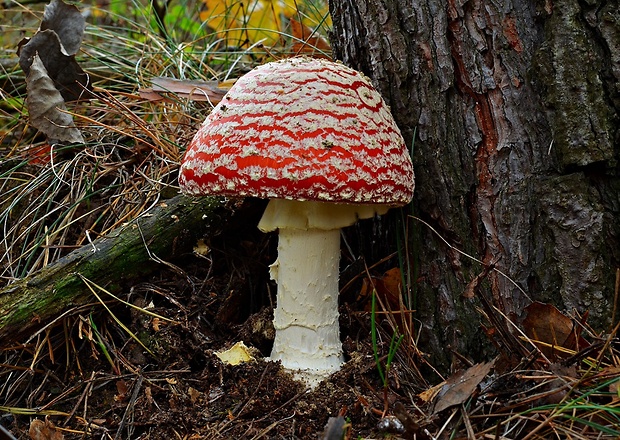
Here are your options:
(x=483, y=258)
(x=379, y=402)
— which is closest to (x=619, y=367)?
(x=483, y=258)

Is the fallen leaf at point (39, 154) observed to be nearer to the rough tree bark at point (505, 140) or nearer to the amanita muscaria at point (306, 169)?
the amanita muscaria at point (306, 169)

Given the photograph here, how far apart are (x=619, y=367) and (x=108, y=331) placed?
2276mm

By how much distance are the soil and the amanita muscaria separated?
188 millimetres

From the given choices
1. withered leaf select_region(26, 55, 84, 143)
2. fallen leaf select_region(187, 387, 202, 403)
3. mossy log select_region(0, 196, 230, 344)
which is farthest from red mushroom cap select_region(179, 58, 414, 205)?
withered leaf select_region(26, 55, 84, 143)

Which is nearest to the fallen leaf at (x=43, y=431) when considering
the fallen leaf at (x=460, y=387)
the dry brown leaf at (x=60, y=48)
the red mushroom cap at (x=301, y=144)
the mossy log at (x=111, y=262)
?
the mossy log at (x=111, y=262)

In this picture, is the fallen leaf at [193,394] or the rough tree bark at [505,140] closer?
the rough tree bark at [505,140]

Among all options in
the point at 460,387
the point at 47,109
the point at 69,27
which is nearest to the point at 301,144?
the point at 460,387

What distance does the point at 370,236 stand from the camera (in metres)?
3.29

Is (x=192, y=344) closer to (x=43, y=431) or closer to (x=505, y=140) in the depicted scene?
(x=43, y=431)

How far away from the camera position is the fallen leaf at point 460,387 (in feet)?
7.19

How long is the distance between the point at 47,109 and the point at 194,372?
1.84 metres

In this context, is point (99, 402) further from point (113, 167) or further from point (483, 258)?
point (483, 258)

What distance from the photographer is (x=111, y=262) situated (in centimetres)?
296

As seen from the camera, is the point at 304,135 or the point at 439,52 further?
the point at 439,52
